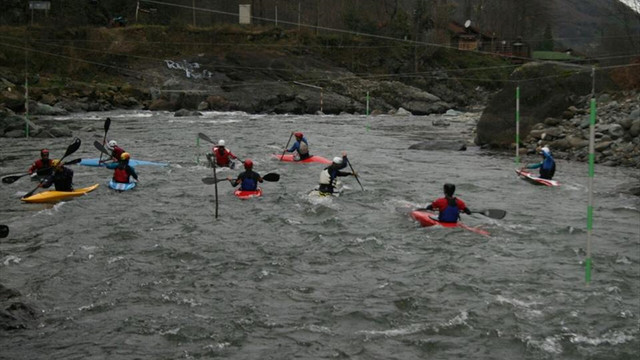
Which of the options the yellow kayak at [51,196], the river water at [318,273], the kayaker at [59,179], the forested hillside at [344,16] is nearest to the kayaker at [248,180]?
the river water at [318,273]

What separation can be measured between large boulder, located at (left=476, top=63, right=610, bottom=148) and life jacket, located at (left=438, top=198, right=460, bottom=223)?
1407 centimetres

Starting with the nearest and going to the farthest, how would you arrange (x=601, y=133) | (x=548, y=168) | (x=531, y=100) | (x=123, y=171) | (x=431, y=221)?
(x=431, y=221)
(x=123, y=171)
(x=548, y=168)
(x=601, y=133)
(x=531, y=100)

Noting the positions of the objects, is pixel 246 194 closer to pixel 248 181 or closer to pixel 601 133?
pixel 248 181

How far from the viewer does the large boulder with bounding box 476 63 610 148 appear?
2686cm

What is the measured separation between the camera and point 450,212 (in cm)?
1312

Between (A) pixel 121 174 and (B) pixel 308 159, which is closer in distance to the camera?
(A) pixel 121 174

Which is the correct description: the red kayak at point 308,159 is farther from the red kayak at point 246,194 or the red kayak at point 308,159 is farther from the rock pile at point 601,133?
the rock pile at point 601,133

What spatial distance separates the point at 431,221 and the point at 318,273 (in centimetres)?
327

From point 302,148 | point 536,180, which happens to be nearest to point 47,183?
point 302,148

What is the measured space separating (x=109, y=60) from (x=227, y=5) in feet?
64.9

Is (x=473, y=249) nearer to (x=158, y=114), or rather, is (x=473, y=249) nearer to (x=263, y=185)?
(x=263, y=185)

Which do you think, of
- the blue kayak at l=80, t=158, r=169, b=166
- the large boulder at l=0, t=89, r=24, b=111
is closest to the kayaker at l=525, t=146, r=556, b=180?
the blue kayak at l=80, t=158, r=169, b=166

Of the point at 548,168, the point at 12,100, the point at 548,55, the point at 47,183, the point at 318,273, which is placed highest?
the point at 548,55

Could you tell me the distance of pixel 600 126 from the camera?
2359cm
